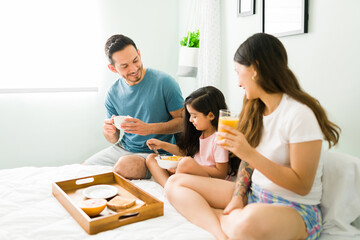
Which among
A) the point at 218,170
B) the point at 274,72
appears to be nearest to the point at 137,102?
the point at 218,170

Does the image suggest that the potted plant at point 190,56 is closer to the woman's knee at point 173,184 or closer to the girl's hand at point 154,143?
the girl's hand at point 154,143

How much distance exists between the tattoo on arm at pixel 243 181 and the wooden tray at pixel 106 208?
0.38m

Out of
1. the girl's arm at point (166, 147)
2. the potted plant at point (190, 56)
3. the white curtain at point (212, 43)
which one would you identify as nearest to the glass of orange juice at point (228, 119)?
the girl's arm at point (166, 147)

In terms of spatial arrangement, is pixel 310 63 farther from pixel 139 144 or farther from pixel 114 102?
pixel 114 102

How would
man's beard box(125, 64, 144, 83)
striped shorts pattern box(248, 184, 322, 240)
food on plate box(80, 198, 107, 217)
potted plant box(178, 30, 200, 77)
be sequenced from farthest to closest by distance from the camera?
potted plant box(178, 30, 200, 77) → man's beard box(125, 64, 144, 83) → food on plate box(80, 198, 107, 217) → striped shorts pattern box(248, 184, 322, 240)

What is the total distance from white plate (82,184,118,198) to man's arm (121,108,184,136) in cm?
46

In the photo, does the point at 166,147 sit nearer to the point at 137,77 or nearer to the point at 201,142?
the point at 201,142

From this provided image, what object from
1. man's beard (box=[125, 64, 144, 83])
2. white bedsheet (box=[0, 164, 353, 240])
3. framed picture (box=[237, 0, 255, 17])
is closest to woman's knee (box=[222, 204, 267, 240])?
white bedsheet (box=[0, 164, 353, 240])

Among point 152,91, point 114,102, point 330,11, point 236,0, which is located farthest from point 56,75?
point 330,11

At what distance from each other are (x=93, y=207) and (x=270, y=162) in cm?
78

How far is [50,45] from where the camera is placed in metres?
2.86

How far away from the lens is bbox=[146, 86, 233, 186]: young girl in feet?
5.52

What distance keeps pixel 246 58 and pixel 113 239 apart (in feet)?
3.00

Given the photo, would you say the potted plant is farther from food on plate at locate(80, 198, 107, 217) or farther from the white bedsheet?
food on plate at locate(80, 198, 107, 217)
